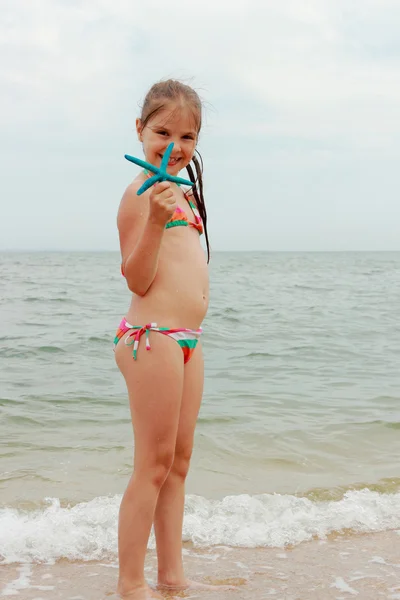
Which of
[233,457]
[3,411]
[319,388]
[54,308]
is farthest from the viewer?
[54,308]

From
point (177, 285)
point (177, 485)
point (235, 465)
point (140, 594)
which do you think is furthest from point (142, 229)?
point (235, 465)

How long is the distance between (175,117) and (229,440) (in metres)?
3.64

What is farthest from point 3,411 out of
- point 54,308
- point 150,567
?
point 54,308

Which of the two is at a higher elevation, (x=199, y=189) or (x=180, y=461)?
(x=199, y=189)

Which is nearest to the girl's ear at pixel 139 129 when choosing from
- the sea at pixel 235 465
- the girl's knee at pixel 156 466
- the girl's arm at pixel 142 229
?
the girl's arm at pixel 142 229

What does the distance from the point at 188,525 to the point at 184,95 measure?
236 cm

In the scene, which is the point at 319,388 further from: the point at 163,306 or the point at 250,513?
the point at 163,306

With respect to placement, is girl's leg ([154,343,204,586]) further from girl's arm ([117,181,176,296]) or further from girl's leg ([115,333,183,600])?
girl's arm ([117,181,176,296])

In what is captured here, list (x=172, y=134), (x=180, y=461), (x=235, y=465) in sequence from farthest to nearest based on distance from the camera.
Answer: (x=235, y=465), (x=180, y=461), (x=172, y=134)

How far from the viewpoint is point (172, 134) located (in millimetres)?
2795

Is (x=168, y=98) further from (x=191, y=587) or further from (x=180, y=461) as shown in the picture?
(x=191, y=587)

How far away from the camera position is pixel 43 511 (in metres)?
4.22

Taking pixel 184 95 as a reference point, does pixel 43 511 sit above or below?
below

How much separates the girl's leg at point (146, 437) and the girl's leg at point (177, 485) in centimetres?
11
